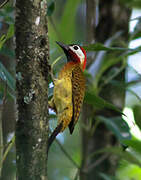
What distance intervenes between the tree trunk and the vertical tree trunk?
170 cm

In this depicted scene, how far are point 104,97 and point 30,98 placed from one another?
7.07 ft

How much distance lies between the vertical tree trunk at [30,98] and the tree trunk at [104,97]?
170cm

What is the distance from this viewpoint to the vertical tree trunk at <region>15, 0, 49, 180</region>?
5.26ft

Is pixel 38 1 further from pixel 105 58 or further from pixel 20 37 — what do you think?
pixel 105 58

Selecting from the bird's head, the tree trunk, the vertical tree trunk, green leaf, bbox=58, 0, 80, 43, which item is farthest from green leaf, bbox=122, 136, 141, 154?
green leaf, bbox=58, 0, 80, 43

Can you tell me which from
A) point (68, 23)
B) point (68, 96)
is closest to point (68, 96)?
point (68, 96)

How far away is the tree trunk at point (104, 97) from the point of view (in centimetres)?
344

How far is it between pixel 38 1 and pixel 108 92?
2190mm

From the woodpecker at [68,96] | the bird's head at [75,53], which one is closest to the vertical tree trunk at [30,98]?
the woodpecker at [68,96]

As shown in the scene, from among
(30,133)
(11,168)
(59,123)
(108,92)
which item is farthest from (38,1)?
(108,92)

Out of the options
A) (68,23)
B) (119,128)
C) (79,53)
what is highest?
(68,23)

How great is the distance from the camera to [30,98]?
162 centimetres

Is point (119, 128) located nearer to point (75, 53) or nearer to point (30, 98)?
point (75, 53)

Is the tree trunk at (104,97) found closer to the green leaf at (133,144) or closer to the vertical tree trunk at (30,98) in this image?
the green leaf at (133,144)
